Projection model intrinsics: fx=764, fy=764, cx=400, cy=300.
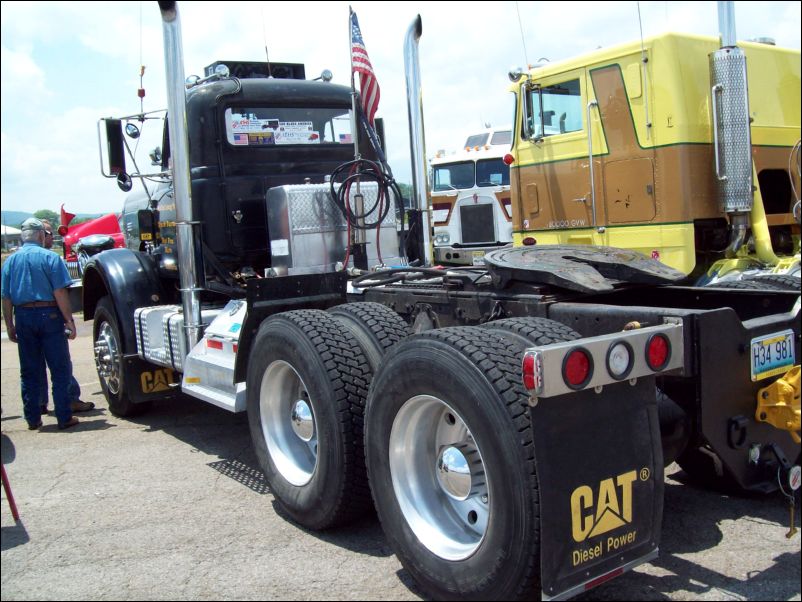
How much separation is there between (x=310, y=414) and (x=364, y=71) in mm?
2926

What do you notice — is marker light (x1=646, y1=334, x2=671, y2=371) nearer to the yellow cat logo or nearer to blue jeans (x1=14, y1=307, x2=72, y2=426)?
the yellow cat logo

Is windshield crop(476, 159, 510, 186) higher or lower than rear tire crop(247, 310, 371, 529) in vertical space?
higher

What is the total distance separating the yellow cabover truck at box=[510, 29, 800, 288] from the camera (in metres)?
6.33

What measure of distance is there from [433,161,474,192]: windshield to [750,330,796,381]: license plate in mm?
12331

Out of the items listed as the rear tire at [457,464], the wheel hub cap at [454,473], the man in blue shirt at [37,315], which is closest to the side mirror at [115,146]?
the man in blue shirt at [37,315]

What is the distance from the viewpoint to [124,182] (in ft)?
21.1

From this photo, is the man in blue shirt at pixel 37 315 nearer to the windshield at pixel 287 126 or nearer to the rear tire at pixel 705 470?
the windshield at pixel 287 126

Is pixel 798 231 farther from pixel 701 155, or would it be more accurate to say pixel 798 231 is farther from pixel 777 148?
pixel 701 155

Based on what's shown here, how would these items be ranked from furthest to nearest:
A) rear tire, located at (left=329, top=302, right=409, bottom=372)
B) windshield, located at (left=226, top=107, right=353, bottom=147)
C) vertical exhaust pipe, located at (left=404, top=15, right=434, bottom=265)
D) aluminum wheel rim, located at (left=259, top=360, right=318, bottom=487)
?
windshield, located at (left=226, top=107, right=353, bottom=147) < vertical exhaust pipe, located at (left=404, top=15, right=434, bottom=265) < aluminum wheel rim, located at (left=259, top=360, right=318, bottom=487) < rear tire, located at (left=329, top=302, right=409, bottom=372)

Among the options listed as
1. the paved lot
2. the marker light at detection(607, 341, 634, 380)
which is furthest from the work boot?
the marker light at detection(607, 341, 634, 380)

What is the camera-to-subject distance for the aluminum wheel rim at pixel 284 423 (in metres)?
4.21

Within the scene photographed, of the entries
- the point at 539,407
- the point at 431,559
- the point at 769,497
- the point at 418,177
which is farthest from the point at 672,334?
the point at 418,177

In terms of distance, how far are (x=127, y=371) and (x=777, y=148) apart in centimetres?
608

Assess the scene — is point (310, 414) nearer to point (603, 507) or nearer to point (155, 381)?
point (603, 507)
